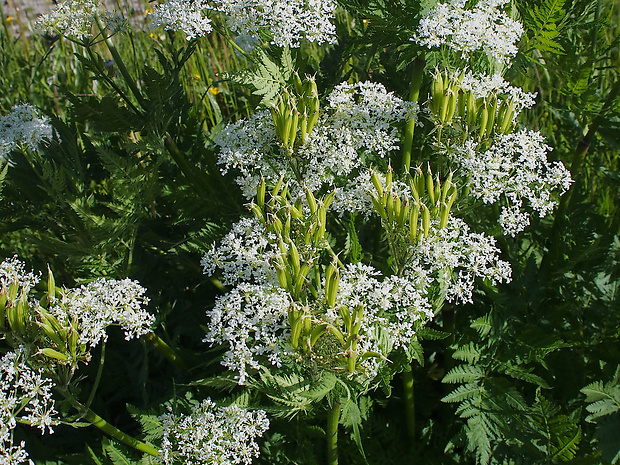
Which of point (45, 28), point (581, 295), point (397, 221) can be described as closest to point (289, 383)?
point (397, 221)

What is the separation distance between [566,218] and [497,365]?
1.10 metres

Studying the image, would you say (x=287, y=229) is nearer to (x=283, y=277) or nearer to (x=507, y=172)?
(x=283, y=277)

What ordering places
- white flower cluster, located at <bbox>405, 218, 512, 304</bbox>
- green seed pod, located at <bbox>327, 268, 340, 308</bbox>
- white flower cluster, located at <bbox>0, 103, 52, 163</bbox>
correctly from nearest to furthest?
green seed pod, located at <bbox>327, 268, 340, 308</bbox>, white flower cluster, located at <bbox>405, 218, 512, 304</bbox>, white flower cluster, located at <bbox>0, 103, 52, 163</bbox>

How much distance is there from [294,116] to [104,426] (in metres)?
1.46

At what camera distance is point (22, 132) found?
10.2ft

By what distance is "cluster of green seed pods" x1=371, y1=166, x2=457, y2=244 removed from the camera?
202 centimetres

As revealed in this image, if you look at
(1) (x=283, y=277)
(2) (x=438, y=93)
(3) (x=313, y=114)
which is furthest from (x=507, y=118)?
(1) (x=283, y=277)

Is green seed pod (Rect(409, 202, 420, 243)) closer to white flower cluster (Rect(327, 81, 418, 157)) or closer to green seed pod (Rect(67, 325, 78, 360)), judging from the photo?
white flower cluster (Rect(327, 81, 418, 157))

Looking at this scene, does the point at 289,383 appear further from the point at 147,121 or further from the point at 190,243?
the point at 147,121

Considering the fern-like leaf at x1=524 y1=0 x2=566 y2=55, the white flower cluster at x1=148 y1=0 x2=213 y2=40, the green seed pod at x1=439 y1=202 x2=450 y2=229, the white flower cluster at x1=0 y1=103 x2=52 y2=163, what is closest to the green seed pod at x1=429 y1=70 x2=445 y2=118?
the green seed pod at x1=439 y1=202 x2=450 y2=229

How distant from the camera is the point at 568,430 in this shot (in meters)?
2.49

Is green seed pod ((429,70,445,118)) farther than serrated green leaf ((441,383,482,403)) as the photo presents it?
No

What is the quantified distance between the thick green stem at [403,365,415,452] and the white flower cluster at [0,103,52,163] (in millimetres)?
2355

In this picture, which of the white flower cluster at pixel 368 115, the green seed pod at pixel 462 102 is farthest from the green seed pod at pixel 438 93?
the white flower cluster at pixel 368 115
